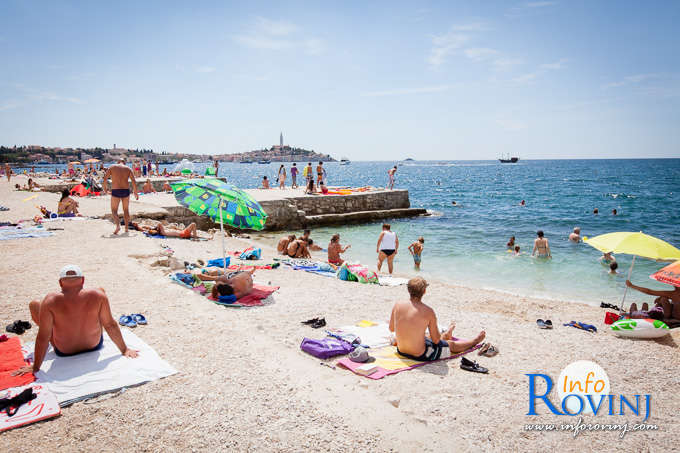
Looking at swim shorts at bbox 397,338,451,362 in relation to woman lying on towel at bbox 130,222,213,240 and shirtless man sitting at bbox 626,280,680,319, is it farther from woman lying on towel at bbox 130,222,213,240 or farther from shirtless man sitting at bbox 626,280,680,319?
woman lying on towel at bbox 130,222,213,240

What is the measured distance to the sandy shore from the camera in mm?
3002

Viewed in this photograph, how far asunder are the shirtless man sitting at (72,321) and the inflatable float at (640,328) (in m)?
6.64

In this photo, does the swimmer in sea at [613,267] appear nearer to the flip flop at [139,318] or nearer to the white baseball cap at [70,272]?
the flip flop at [139,318]

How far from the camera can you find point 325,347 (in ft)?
15.3

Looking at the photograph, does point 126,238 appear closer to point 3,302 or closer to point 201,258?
point 201,258

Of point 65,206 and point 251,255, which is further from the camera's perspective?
point 65,206

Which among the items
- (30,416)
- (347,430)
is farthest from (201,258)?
(347,430)

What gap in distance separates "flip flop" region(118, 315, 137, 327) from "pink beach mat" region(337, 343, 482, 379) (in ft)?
8.65

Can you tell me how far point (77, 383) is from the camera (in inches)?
140

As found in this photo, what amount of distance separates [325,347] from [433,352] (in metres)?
1.26

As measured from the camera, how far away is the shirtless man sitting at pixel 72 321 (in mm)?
3719

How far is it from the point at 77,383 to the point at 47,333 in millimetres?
584
